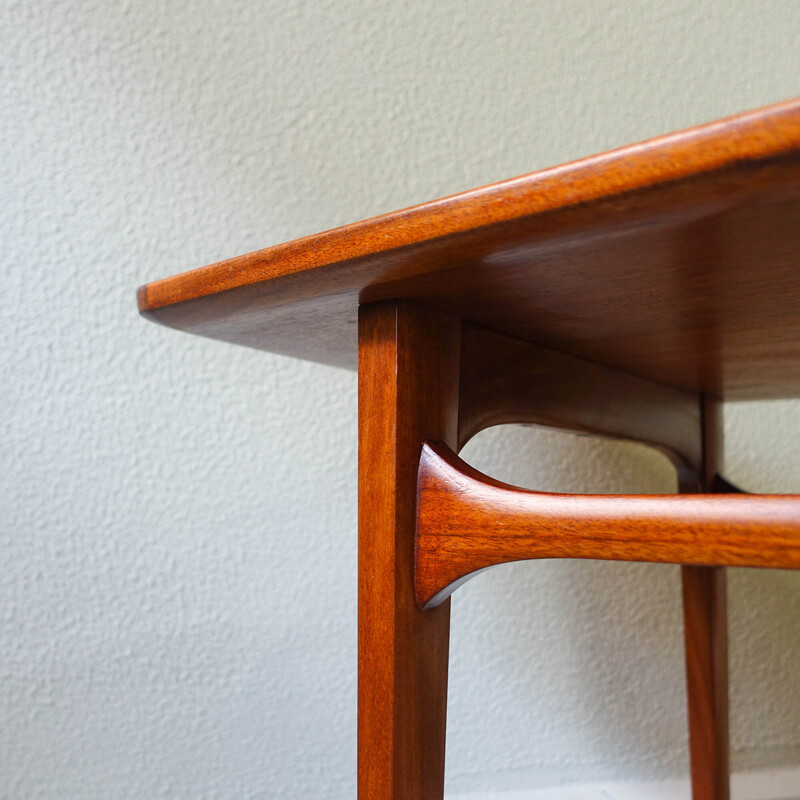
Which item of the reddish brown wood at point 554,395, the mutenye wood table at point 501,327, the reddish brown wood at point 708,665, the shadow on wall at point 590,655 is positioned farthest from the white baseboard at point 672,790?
the mutenye wood table at point 501,327

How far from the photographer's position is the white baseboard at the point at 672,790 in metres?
0.84

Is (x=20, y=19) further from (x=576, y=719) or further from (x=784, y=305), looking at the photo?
(x=576, y=719)

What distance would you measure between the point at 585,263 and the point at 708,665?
53cm

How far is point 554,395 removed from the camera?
0.43 meters

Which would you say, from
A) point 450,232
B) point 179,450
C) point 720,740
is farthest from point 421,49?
point 720,740

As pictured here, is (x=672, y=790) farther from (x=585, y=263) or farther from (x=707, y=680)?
(x=585, y=263)

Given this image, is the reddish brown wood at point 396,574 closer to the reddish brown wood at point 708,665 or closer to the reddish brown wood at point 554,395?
the reddish brown wood at point 554,395

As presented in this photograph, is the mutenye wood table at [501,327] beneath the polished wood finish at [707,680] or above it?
above

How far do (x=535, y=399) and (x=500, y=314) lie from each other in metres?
0.07

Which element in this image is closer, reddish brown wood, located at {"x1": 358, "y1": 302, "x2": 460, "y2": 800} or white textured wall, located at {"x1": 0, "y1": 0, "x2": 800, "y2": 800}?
reddish brown wood, located at {"x1": 358, "y1": 302, "x2": 460, "y2": 800}

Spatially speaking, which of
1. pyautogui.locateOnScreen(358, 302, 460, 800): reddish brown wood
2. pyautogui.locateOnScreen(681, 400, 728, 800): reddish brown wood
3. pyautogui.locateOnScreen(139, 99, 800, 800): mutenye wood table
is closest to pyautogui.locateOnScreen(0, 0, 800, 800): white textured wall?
pyautogui.locateOnScreen(681, 400, 728, 800): reddish brown wood

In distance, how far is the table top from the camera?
21cm

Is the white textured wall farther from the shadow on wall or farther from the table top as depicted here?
the table top

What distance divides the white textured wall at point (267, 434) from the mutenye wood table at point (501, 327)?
322mm
